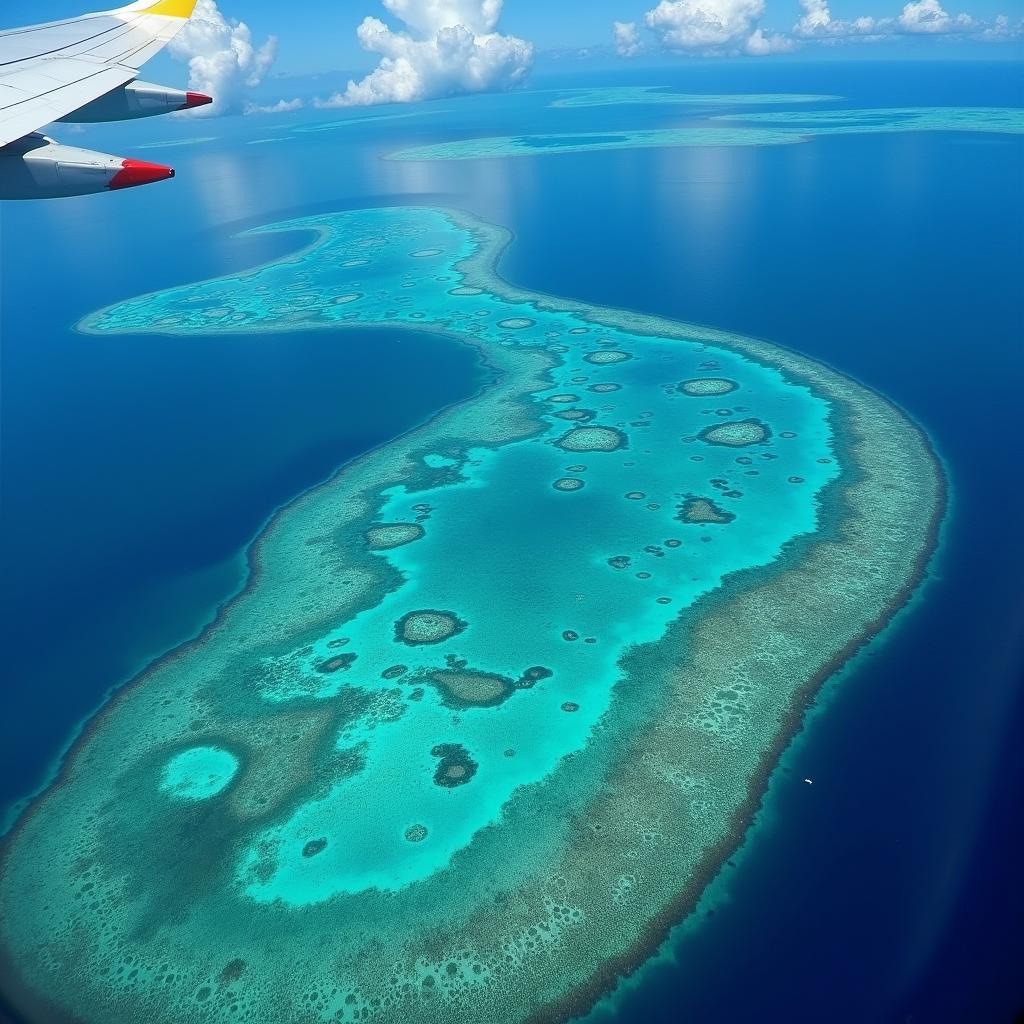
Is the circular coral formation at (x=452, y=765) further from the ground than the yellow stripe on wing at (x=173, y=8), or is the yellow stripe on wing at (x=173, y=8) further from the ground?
the yellow stripe on wing at (x=173, y=8)

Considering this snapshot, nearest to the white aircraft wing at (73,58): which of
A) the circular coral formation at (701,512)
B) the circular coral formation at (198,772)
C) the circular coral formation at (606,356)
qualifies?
the circular coral formation at (198,772)

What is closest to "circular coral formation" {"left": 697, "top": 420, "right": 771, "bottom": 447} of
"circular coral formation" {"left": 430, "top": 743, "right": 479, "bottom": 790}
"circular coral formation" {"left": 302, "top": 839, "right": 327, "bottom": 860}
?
"circular coral formation" {"left": 430, "top": 743, "right": 479, "bottom": 790}

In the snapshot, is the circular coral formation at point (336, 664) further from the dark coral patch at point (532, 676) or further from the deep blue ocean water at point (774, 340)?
the deep blue ocean water at point (774, 340)

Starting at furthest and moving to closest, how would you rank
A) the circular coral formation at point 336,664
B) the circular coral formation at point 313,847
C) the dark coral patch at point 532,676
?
the circular coral formation at point 336,664 → the dark coral patch at point 532,676 → the circular coral formation at point 313,847

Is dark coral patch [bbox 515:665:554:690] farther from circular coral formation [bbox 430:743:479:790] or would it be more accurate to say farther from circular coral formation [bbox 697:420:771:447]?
circular coral formation [bbox 697:420:771:447]

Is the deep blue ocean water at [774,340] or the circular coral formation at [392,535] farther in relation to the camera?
the circular coral formation at [392,535]

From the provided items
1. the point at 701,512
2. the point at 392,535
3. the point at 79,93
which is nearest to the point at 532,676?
the point at 392,535
